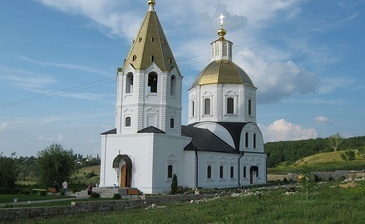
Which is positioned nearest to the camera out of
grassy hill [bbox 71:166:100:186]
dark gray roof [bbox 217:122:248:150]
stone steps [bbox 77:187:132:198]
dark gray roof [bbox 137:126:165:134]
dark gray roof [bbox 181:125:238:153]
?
stone steps [bbox 77:187:132:198]

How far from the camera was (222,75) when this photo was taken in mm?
44031

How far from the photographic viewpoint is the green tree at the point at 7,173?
33.1m

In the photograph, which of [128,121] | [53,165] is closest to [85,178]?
[53,165]

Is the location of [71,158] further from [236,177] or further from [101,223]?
[101,223]

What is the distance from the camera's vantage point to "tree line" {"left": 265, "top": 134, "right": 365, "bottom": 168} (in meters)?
89.0

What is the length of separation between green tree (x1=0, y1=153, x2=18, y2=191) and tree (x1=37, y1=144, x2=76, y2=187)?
7.61 ft

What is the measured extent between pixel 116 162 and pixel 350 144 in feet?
247

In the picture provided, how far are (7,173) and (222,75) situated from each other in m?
22.2

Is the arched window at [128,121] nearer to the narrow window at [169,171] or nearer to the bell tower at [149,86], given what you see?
the bell tower at [149,86]

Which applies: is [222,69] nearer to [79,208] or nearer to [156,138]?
[156,138]

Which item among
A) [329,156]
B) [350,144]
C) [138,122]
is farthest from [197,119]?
[350,144]

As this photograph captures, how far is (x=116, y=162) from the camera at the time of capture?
107 feet

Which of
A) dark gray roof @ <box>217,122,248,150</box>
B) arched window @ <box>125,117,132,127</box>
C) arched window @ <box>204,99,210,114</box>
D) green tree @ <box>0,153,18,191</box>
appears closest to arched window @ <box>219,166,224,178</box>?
dark gray roof @ <box>217,122,248,150</box>

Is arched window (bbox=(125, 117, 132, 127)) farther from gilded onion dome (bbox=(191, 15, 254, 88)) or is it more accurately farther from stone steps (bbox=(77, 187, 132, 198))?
gilded onion dome (bbox=(191, 15, 254, 88))
